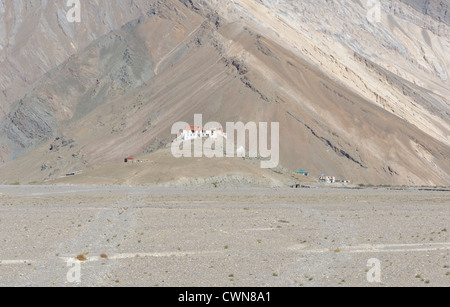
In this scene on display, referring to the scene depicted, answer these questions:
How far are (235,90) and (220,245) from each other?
253 feet

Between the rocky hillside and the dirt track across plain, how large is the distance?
125ft

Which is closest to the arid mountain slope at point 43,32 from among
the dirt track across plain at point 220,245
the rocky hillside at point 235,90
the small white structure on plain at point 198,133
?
the rocky hillside at point 235,90

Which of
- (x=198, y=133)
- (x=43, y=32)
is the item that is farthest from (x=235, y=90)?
(x=43, y=32)

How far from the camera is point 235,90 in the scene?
98.4 metres

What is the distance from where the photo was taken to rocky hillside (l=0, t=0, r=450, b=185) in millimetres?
94438

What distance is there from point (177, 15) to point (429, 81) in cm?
8074

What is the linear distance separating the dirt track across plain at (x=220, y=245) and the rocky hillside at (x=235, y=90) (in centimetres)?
3803

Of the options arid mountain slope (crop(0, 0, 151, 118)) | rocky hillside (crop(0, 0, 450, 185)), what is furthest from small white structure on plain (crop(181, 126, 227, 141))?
arid mountain slope (crop(0, 0, 151, 118))

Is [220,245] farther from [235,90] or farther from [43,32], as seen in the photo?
[43,32]

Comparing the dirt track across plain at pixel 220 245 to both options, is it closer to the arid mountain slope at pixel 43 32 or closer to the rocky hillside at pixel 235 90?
the rocky hillside at pixel 235 90

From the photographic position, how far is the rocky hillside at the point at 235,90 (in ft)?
310

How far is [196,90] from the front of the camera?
102375mm

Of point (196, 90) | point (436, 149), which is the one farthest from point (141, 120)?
point (436, 149)
